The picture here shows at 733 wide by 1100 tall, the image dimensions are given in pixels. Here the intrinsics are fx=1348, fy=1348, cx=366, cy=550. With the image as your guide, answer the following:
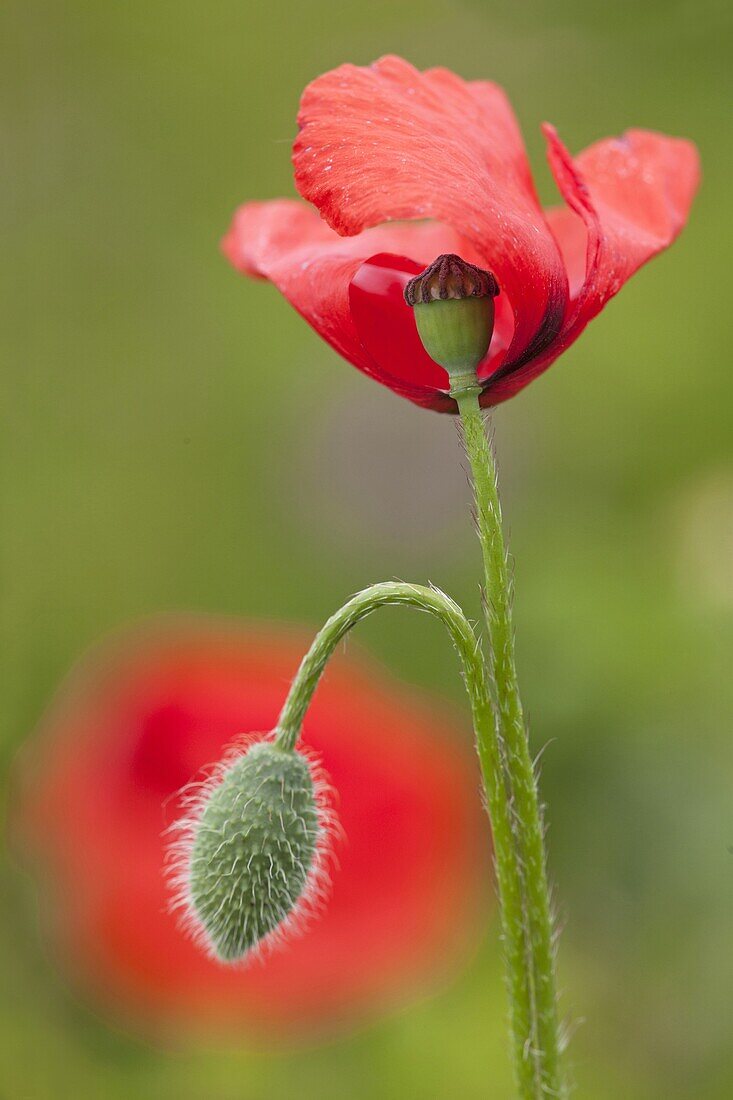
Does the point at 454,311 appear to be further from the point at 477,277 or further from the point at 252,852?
the point at 252,852

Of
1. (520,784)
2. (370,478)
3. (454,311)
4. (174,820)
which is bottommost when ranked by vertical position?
(174,820)

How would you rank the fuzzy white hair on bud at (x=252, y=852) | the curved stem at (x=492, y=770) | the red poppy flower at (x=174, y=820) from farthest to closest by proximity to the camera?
the red poppy flower at (x=174, y=820) → the fuzzy white hair on bud at (x=252, y=852) → the curved stem at (x=492, y=770)

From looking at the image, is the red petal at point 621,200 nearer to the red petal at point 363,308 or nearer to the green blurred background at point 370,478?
the red petal at point 363,308

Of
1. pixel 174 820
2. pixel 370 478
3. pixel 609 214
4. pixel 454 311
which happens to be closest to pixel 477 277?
pixel 454 311

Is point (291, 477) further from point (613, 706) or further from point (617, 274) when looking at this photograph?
point (617, 274)

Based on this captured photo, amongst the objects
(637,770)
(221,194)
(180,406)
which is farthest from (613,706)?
(221,194)

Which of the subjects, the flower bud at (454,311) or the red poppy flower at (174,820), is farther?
the red poppy flower at (174,820)

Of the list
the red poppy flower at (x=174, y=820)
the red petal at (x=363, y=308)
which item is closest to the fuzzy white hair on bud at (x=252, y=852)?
the red petal at (x=363, y=308)

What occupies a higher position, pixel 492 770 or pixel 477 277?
pixel 477 277
